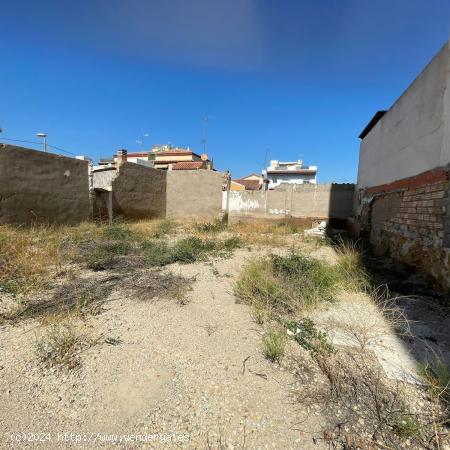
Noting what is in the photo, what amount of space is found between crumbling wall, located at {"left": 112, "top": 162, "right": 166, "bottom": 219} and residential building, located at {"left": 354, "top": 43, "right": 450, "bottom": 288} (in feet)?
29.6

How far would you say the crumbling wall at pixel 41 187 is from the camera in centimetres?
716

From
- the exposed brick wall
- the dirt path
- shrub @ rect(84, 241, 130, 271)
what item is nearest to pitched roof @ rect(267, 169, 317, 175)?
the exposed brick wall

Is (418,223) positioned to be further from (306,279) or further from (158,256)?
(158,256)

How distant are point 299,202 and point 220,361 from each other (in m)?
9.39

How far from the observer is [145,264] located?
4.85m

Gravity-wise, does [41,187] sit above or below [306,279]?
above

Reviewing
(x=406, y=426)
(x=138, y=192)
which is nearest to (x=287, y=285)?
(x=406, y=426)

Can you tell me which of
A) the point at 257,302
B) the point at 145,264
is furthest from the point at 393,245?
the point at 145,264

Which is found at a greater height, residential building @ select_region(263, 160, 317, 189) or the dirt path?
residential building @ select_region(263, 160, 317, 189)

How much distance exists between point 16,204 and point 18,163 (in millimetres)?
1152

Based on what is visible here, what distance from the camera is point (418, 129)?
4598 millimetres

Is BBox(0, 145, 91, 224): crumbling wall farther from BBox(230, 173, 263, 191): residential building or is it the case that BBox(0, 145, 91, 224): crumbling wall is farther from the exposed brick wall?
BBox(230, 173, 263, 191): residential building

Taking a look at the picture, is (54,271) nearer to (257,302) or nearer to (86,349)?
(86,349)

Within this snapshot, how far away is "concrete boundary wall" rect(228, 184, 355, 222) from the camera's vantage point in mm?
10406
